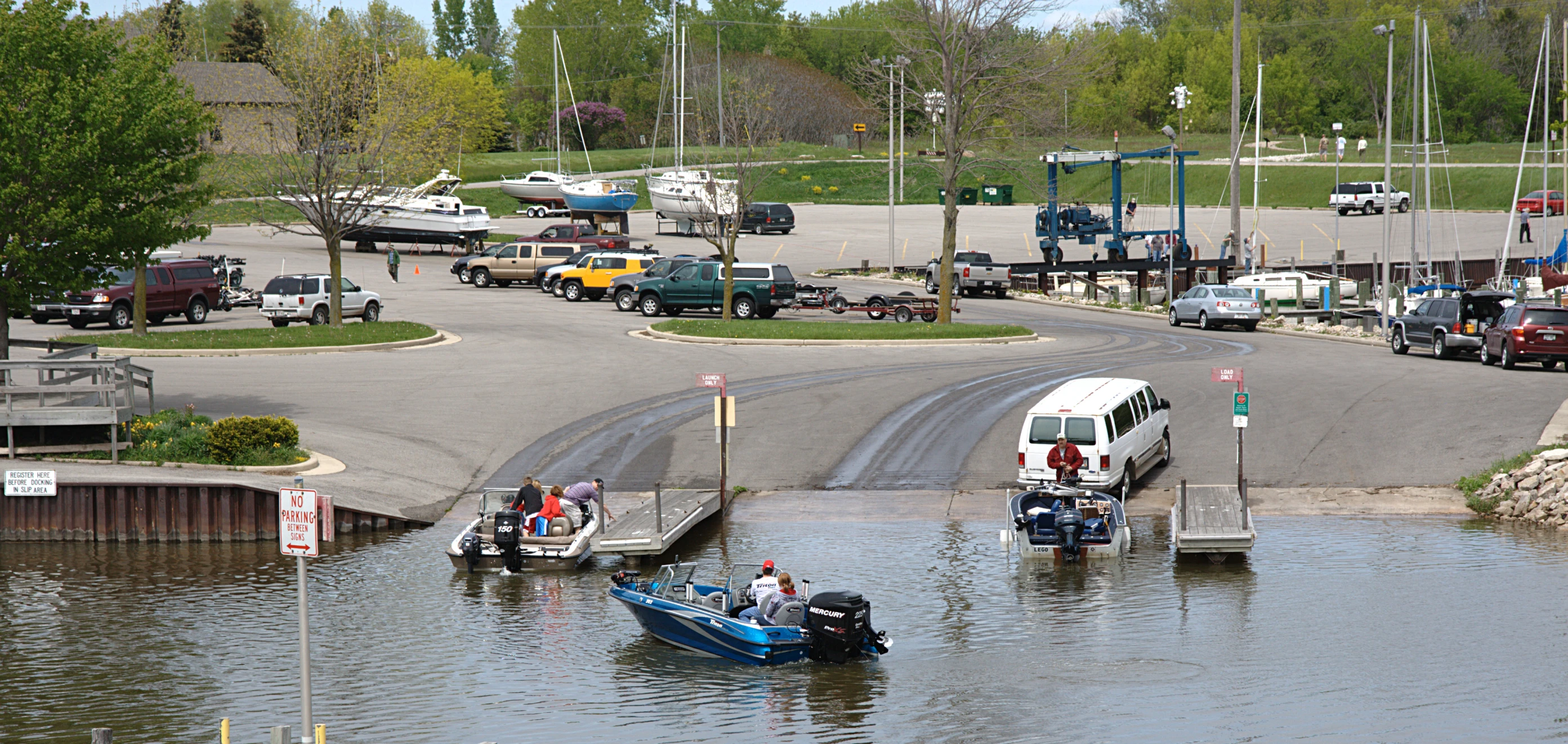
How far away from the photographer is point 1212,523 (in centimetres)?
2047

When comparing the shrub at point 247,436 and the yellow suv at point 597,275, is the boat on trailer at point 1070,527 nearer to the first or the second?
the shrub at point 247,436

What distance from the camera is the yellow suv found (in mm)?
52094

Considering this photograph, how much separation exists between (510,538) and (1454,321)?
92.4 feet

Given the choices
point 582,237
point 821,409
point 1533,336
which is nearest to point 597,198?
point 582,237

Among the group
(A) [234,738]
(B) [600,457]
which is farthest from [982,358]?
(A) [234,738]

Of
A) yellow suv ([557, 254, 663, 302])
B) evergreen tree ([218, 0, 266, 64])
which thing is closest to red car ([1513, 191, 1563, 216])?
yellow suv ([557, 254, 663, 302])

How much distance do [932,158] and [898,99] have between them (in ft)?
108

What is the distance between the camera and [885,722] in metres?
13.8

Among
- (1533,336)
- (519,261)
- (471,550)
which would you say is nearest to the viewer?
(471,550)

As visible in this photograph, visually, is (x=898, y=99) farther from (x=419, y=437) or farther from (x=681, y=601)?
(x=681, y=601)

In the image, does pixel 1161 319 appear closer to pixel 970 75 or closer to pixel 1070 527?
pixel 970 75

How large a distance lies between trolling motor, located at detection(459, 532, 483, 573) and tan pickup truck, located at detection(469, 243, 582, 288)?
36327 mm

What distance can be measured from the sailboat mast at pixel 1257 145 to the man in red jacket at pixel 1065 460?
130 ft

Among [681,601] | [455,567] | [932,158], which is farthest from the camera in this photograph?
[932,158]
